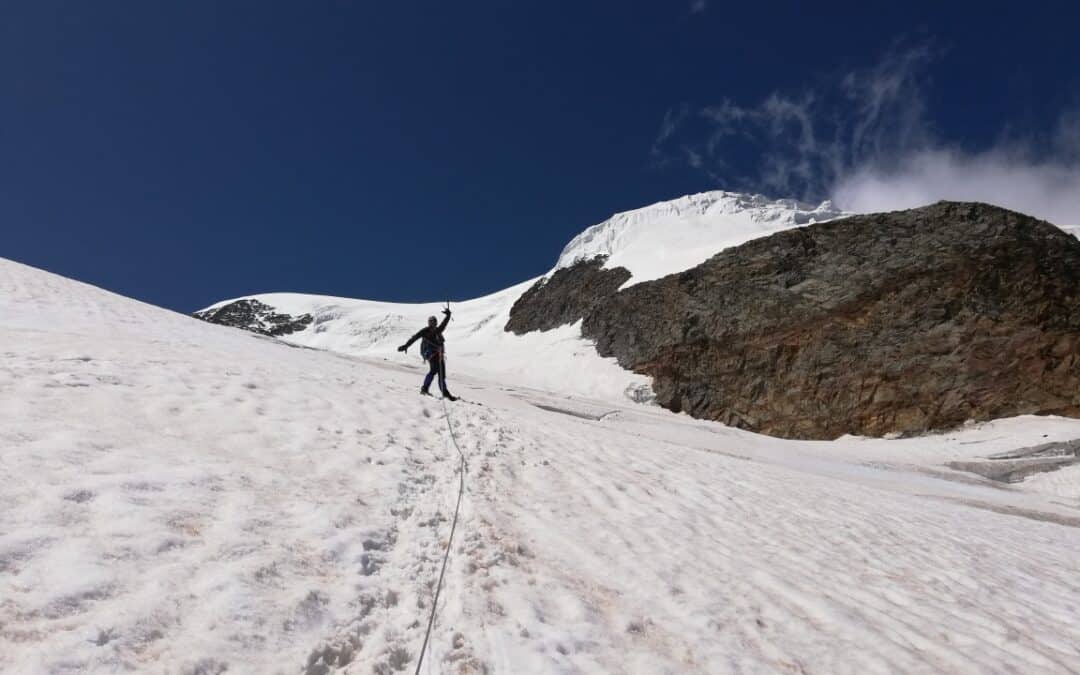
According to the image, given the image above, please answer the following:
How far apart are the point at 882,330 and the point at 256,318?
215ft

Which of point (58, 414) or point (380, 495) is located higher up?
point (58, 414)

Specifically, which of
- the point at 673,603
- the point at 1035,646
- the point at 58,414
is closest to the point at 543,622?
the point at 673,603

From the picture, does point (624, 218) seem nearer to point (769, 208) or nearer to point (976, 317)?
point (769, 208)

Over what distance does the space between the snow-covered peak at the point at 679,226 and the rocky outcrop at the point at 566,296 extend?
5.27ft

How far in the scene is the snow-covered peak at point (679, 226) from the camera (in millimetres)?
45656

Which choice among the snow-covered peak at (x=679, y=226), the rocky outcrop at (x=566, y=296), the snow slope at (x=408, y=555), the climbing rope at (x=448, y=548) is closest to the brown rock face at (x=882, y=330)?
the snow-covered peak at (x=679, y=226)

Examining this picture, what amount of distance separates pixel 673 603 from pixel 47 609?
3154 mm

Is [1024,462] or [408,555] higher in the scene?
[408,555]

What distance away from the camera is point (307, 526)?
146 inches

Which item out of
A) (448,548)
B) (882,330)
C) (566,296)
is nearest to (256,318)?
(566,296)

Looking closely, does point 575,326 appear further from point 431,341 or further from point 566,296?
point 431,341

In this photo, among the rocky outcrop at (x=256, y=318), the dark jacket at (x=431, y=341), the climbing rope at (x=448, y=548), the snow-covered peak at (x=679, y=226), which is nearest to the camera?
the climbing rope at (x=448, y=548)

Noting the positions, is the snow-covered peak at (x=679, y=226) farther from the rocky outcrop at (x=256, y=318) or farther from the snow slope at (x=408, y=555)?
Answer: the snow slope at (x=408, y=555)

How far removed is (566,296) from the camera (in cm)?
4484
